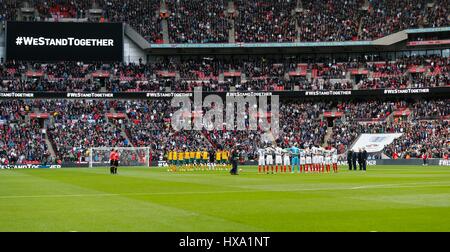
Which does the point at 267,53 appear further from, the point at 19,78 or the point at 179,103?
the point at 19,78

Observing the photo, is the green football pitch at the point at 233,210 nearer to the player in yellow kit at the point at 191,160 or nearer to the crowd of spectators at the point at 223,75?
the player in yellow kit at the point at 191,160

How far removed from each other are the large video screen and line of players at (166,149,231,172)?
3352 centimetres

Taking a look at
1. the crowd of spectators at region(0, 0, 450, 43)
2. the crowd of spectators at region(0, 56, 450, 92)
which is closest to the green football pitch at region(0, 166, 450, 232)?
the crowd of spectators at region(0, 56, 450, 92)

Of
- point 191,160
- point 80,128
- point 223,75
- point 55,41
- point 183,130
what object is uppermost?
point 55,41

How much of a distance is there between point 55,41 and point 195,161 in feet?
125

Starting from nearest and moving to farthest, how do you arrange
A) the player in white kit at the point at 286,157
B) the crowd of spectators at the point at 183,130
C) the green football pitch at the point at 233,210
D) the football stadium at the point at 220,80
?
the green football pitch at the point at 233,210 < the player in white kit at the point at 286,157 < the crowd of spectators at the point at 183,130 < the football stadium at the point at 220,80

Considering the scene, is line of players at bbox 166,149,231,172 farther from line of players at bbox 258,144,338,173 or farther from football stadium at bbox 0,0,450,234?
football stadium at bbox 0,0,450,234

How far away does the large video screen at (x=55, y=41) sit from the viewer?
88000 mm

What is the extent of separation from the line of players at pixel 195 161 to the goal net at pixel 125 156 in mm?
15169

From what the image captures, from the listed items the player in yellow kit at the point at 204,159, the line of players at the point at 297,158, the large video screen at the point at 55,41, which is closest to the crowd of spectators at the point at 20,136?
the large video screen at the point at 55,41

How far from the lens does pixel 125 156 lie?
76000 millimetres

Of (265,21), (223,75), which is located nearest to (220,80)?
(223,75)

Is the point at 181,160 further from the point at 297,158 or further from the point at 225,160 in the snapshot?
the point at 297,158

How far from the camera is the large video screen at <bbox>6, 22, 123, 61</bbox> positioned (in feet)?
289
